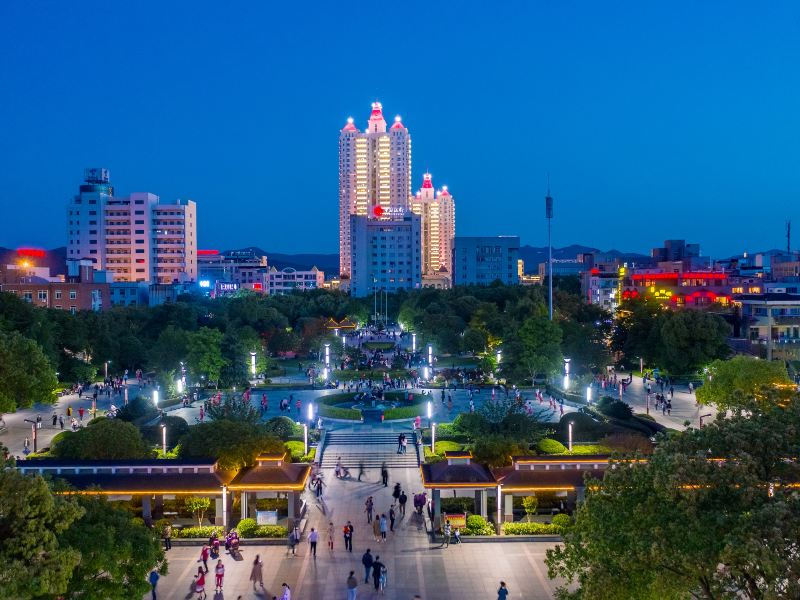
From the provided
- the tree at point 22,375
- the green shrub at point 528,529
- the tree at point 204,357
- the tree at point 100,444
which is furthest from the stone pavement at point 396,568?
the tree at point 204,357

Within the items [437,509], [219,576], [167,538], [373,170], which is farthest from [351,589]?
[373,170]

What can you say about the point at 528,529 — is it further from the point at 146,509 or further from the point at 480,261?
the point at 480,261

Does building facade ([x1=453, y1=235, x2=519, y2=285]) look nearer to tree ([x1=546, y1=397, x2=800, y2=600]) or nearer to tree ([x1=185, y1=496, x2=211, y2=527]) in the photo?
tree ([x1=185, y1=496, x2=211, y2=527])

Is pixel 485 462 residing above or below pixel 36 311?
below

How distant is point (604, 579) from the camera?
1219cm

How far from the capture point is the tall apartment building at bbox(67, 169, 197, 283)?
13675cm

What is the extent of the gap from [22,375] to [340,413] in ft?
59.5

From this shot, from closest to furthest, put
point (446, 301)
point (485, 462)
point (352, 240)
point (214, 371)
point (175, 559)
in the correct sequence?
point (175, 559) < point (485, 462) < point (214, 371) < point (446, 301) < point (352, 240)

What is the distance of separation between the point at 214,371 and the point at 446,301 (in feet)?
164

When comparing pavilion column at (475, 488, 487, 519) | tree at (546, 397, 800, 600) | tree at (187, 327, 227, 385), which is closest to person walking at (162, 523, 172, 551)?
pavilion column at (475, 488, 487, 519)

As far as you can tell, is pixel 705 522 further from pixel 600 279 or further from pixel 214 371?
pixel 600 279

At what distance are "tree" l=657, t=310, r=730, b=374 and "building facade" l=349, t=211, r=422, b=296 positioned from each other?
4599 inches

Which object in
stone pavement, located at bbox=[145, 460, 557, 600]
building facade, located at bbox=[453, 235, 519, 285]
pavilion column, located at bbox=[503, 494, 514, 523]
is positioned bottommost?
stone pavement, located at bbox=[145, 460, 557, 600]

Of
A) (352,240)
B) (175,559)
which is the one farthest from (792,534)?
(352,240)
